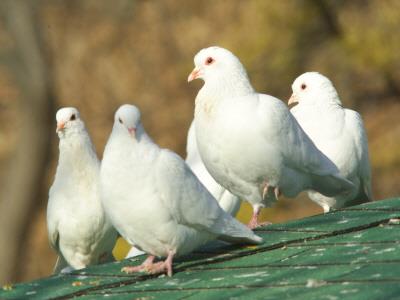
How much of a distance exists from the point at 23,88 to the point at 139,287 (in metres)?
11.8

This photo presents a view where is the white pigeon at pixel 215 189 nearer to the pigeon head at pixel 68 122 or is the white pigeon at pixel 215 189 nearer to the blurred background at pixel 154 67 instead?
the pigeon head at pixel 68 122

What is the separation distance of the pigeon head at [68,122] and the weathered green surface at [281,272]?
212 cm

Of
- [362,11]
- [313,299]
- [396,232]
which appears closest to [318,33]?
[362,11]

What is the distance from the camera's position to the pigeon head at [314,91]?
11156mm

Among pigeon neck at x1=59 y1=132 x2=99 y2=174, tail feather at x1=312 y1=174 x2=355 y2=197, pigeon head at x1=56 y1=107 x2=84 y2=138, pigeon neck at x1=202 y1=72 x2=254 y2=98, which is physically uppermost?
pigeon head at x1=56 y1=107 x2=84 y2=138

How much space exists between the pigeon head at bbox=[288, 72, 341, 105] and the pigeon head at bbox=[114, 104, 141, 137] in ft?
11.6

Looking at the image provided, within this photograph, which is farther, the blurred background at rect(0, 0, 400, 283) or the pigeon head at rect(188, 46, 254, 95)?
the blurred background at rect(0, 0, 400, 283)

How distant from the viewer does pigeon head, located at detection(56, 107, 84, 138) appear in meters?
10.3

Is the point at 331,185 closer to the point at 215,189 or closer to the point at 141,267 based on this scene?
the point at 215,189

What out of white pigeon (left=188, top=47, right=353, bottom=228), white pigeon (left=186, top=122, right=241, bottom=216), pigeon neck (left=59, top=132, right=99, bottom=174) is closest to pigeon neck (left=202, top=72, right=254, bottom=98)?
white pigeon (left=188, top=47, right=353, bottom=228)

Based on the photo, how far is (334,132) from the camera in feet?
35.8

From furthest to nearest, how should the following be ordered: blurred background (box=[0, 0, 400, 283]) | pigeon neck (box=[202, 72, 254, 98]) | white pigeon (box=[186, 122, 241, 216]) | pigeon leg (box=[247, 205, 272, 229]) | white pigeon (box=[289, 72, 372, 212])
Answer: blurred background (box=[0, 0, 400, 283]) → white pigeon (box=[186, 122, 241, 216]) → white pigeon (box=[289, 72, 372, 212]) → pigeon neck (box=[202, 72, 254, 98]) → pigeon leg (box=[247, 205, 272, 229])

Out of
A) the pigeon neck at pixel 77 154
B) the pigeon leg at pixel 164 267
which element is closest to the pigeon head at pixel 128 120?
the pigeon leg at pixel 164 267

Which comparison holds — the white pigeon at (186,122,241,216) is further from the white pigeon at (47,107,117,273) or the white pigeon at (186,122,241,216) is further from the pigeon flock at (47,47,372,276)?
the white pigeon at (47,107,117,273)
